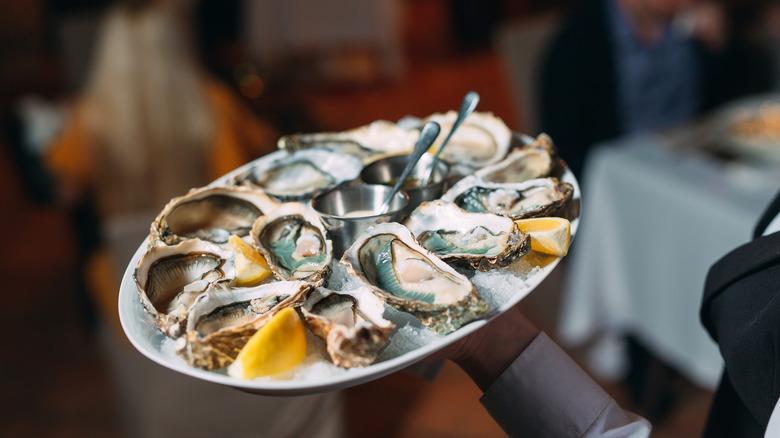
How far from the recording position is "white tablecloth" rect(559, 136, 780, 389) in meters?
1.51

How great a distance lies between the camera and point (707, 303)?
2.14 feet

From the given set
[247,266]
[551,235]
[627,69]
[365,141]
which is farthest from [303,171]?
[627,69]

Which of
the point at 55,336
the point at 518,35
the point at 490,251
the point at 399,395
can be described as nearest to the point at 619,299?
the point at 399,395

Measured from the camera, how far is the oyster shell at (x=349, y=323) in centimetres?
48

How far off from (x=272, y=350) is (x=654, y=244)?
1.44 meters

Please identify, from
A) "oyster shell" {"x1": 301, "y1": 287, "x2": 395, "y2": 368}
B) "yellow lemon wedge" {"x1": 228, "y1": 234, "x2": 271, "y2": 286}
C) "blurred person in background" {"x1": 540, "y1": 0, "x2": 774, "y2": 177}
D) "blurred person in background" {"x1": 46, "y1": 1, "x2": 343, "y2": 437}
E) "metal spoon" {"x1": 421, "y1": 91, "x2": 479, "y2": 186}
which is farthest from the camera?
"blurred person in background" {"x1": 540, "y1": 0, "x2": 774, "y2": 177}

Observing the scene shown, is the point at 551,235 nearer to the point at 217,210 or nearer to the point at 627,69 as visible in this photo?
the point at 217,210

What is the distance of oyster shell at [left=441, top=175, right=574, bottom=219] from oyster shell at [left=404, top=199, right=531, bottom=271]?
36 millimetres

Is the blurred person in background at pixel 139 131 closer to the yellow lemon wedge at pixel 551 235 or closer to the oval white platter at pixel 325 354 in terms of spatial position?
the oval white platter at pixel 325 354

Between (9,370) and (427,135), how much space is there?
2.23 metres

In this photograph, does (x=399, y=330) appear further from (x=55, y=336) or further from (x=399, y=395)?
(x=55, y=336)

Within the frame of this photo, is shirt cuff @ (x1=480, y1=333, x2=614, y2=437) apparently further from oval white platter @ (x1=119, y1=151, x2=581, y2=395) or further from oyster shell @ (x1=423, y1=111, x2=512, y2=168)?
oyster shell @ (x1=423, y1=111, x2=512, y2=168)

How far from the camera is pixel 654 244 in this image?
1.70 meters

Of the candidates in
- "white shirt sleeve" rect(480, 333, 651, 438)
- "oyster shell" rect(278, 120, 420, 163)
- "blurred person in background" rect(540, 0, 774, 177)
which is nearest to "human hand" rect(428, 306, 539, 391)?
"white shirt sleeve" rect(480, 333, 651, 438)
